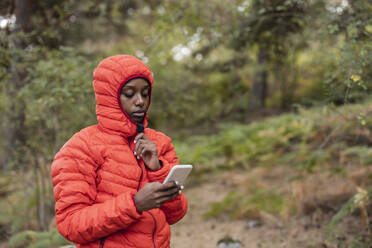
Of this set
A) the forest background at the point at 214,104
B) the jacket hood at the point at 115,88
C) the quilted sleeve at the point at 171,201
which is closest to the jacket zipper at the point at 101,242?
the quilted sleeve at the point at 171,201

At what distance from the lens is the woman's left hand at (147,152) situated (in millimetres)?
2277

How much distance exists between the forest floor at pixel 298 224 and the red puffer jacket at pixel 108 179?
2.93m

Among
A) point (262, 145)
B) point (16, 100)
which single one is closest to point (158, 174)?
point (16, 100)

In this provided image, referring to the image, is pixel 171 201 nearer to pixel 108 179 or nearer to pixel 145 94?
pixel 108 179

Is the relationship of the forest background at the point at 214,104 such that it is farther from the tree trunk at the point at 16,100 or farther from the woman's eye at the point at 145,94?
the woman's eye at the point at 145,94

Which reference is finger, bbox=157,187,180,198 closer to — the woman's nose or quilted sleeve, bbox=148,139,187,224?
quilted sleeve, bbox=148,139,187,224

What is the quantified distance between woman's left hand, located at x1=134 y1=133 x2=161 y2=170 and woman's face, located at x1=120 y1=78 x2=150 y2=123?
156 mm

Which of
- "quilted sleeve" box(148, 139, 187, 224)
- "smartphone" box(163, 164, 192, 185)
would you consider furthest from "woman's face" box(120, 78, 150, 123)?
"smartphone" box(163, 164, 192, 185)

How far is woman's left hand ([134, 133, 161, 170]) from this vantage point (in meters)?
2.28

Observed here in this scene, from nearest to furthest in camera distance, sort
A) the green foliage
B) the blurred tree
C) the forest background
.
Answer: the forest background < the blurred tree < the green foliage

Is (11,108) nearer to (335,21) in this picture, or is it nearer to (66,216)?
(66,216)

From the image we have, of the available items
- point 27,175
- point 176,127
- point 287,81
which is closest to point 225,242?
point 27,175

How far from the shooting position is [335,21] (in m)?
3.70

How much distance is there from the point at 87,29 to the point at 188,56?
156 inches
